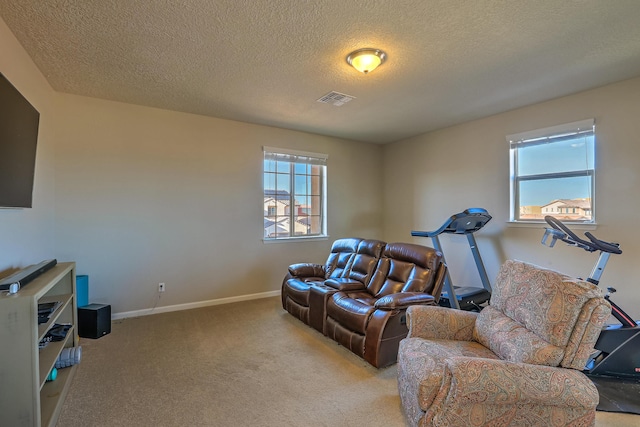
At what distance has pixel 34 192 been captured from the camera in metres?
2.72

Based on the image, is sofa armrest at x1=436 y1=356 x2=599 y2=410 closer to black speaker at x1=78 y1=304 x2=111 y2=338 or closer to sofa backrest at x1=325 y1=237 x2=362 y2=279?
sofa backrest at x1=325 y1=237 x2=362 y2=279

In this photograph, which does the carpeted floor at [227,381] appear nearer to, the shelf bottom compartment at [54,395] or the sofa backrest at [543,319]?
the shelf bottom compartment at [54,395]

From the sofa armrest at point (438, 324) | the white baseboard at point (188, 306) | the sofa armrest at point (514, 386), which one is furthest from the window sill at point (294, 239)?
the sofa armrest at point (514, 386)

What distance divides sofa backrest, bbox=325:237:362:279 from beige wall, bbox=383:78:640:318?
1811mm

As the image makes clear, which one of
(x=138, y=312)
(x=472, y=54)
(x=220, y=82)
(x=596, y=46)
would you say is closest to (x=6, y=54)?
(x=220, y=82)

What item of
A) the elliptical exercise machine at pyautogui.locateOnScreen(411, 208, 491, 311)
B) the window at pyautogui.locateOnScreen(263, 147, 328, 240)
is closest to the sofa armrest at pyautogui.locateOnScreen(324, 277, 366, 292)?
the elliptical exercise machine at pyautogui.locateOnScreen(411, 208, 491, 311)

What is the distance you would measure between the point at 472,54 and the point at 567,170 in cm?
208

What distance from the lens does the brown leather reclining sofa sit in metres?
2.53

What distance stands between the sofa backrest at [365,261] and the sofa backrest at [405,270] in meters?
0.08

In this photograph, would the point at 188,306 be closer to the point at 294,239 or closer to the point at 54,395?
the point at 294,239

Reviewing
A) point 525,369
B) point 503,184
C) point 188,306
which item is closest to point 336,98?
point 503,184

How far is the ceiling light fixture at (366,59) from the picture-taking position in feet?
8.18

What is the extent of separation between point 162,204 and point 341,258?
2484 millimetres

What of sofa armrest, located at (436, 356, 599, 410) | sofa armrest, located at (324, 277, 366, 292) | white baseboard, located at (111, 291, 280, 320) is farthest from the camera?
white baseboard, located at (111, 291, 280, 320)
